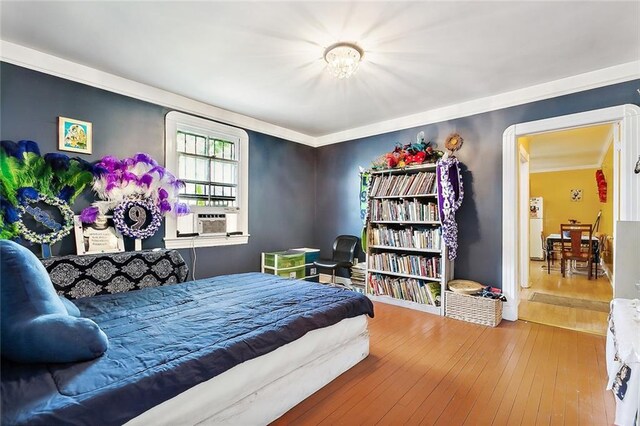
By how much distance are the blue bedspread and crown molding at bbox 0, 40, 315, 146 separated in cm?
208

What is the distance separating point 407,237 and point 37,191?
12.4 ft

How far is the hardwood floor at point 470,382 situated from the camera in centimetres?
170

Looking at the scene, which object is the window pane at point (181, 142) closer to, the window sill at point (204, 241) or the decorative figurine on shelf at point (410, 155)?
the window sill at point (204, 241)

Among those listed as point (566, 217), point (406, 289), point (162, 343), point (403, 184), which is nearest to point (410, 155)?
point (403, 184)

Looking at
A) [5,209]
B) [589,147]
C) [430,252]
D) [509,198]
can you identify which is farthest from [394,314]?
[589,147]

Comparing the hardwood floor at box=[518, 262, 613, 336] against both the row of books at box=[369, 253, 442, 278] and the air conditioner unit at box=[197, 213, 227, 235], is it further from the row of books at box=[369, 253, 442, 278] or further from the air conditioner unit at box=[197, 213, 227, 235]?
the air conditioner unit at box=[197, 213, 227, 235]

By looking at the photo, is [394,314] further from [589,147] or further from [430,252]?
[589,147]

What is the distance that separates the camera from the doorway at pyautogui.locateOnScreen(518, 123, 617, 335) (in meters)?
3.63

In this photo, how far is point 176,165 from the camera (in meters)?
3.45

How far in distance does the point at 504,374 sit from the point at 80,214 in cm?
383

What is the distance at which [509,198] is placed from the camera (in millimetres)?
3273

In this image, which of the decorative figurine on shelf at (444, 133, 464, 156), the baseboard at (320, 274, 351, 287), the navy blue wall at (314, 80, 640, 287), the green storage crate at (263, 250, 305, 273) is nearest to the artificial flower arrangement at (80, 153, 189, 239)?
the green storage crate at (263, 250, 305, 273)

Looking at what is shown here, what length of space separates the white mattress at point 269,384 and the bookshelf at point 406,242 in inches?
62.6

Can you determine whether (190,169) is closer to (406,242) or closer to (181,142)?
(181,142)
